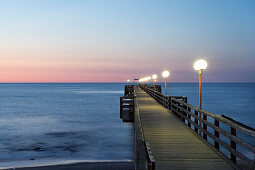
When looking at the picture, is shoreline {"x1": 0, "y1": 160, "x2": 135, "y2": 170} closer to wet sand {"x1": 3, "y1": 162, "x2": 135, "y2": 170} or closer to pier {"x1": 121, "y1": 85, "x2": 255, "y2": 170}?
wet sand {"x1": 3, "y1": 162, "x2": 135, "y2": 170}

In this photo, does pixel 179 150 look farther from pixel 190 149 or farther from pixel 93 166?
pixel 93 166

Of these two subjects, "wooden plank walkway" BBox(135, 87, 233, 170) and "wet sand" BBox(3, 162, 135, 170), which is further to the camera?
"wet sand" BBox(3, 162, 135, 170)

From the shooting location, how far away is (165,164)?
18.3 feet

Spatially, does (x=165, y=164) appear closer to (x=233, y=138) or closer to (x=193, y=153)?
(x=193, y=153)

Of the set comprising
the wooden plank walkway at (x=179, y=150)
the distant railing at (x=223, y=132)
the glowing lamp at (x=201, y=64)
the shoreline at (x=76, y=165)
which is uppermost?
the glowing lamp at (x=201, y=64)

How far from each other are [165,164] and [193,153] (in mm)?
1223

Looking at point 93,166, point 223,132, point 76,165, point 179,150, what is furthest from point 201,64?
point 76,165

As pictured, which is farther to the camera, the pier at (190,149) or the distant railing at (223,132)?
the distant railing at (223,132)

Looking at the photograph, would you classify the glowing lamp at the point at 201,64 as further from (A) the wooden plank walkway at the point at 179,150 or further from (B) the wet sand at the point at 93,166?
(B) the wet sand at the point at 93,166

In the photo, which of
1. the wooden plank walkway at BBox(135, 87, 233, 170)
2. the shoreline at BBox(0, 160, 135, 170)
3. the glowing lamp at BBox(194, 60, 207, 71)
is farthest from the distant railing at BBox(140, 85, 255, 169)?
the shoreline at BBox(0, 160, 135, 170)

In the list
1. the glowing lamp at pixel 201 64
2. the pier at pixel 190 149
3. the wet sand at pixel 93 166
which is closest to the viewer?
the pier at pixel 190 149

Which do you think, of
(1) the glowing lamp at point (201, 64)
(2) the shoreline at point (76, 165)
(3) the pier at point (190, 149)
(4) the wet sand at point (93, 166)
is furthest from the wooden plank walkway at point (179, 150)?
(2) the shoreline at point (76, 165)

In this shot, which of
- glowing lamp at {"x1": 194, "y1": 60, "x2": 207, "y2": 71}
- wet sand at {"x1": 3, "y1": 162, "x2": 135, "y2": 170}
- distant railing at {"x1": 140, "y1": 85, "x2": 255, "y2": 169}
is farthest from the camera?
wet sand at {"x1": 3, "y1": 162, "x2": 135, "y2": 170}

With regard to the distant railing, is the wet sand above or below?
below
